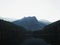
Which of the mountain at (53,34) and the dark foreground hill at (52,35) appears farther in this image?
the dark foreground hill at (52,35)

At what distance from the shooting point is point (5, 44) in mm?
23078

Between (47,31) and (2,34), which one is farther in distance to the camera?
(47,31)

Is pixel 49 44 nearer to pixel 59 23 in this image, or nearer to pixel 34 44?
pixel 34 44

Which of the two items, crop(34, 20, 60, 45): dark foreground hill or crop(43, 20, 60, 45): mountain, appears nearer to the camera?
crop(43, 20, 60, 45): mountain

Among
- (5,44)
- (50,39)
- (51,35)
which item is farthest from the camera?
(51,35)

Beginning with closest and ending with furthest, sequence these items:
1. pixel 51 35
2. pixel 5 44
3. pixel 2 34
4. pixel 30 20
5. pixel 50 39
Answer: pixel 5 44 < pixel 2 34 < pixel 50 39 < pixel 51 35 < pixel 30 20

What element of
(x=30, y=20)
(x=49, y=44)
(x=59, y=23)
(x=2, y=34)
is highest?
(x=30, y=20)

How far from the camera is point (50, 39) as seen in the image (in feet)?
95.9

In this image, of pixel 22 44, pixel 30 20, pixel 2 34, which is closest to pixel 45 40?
pixel 22 44

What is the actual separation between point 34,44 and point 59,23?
10.9 metres

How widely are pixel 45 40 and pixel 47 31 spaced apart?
4928mm

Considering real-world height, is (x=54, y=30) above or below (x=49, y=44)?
above

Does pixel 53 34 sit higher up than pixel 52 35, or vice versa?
pixel 53 34

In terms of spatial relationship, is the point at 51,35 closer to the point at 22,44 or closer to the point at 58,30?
the point at 58,30
